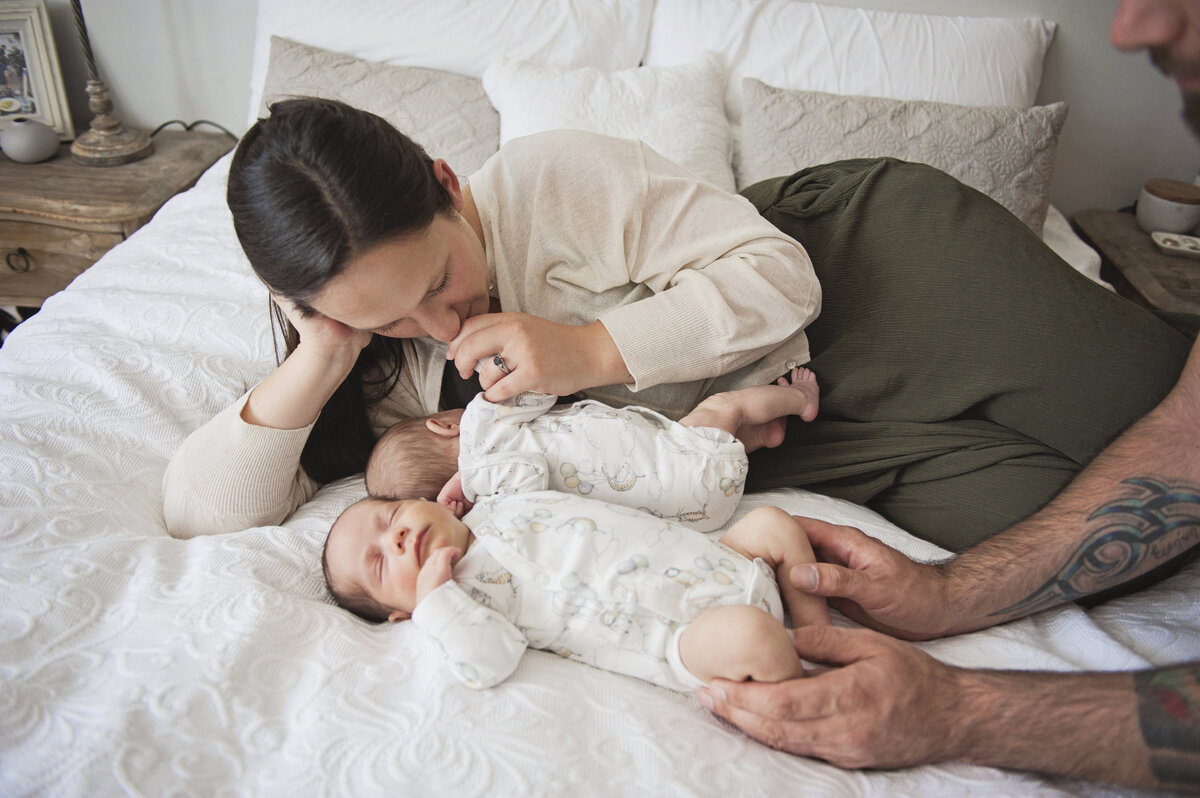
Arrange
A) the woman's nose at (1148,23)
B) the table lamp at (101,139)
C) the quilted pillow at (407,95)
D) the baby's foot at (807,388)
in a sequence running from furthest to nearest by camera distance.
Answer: the table lamp at (101,139), the quilted pillow at (407,95), the baby's foot at (807,388), the woman's nose at (1148,23)

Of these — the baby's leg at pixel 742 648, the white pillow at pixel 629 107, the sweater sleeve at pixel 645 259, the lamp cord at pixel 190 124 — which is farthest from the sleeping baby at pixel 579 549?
the lamp cord at pixel 190 124

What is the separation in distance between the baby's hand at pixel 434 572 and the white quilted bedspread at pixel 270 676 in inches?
2.4

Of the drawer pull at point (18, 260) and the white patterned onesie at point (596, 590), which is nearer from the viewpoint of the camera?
the white patterned onesie at point (596, 590)

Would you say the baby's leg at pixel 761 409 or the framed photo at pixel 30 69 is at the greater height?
the framed photo at pixel 30 69

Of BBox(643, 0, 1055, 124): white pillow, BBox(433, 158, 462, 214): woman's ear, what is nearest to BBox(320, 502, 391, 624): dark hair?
BBox(433, 158, 462, 214): woman's ear

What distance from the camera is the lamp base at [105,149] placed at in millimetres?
2250

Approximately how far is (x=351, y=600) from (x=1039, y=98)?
2429 millimetres

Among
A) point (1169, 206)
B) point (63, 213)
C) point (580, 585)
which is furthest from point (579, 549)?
point (1169, 206)

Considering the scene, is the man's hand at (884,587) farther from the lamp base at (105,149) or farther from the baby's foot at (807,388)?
the lamp base at (105,149)

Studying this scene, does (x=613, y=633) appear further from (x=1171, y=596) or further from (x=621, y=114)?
(x=621, y=114)

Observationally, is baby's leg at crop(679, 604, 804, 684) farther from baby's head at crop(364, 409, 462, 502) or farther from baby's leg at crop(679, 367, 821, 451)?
baby's head at crop(364, 409, 462, 502)

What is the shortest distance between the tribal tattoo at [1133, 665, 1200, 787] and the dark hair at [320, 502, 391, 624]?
0.88 m

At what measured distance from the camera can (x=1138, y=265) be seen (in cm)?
214

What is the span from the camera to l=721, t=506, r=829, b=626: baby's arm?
3.27ft
